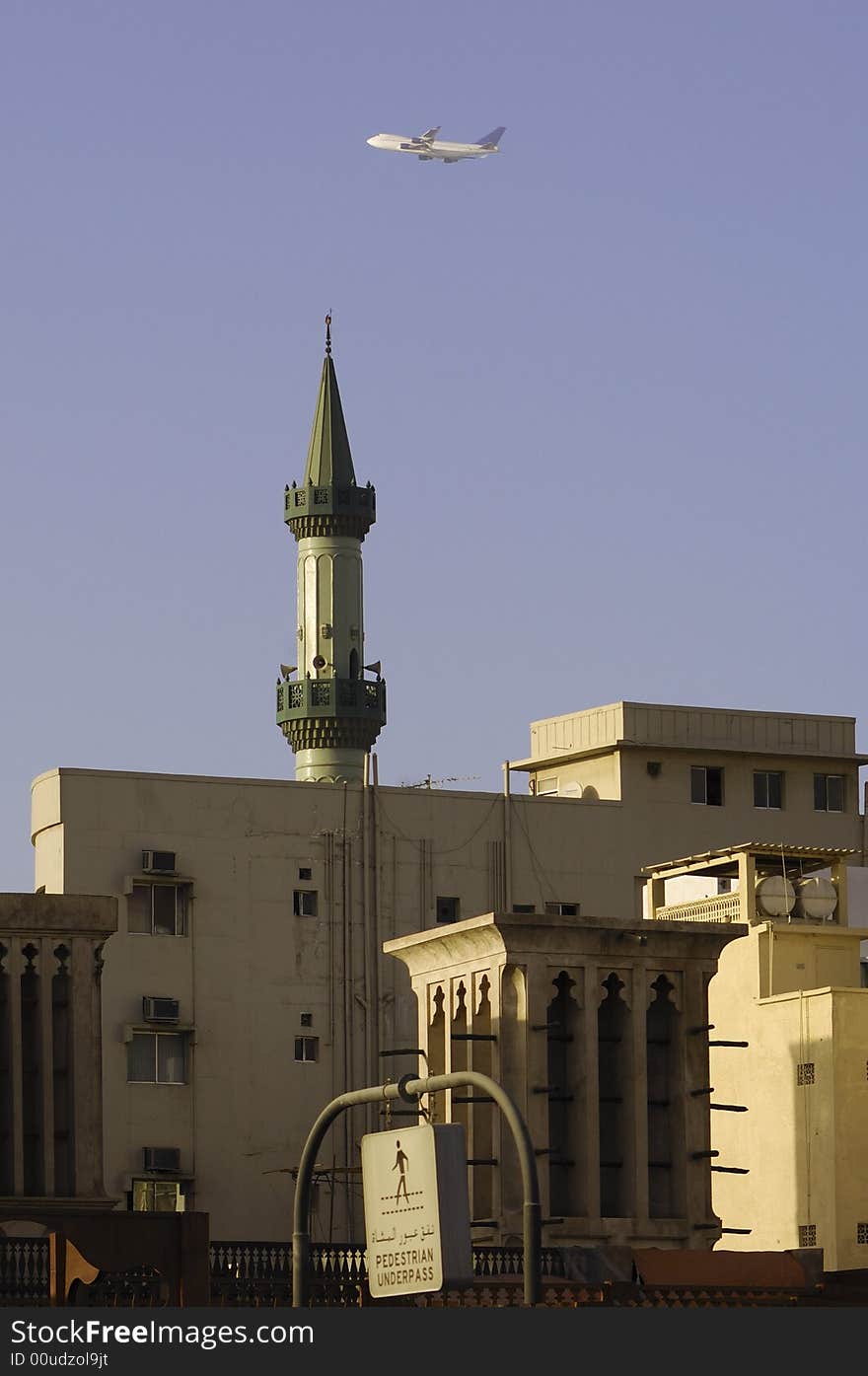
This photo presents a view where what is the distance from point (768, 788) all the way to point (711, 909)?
2251 centimetres

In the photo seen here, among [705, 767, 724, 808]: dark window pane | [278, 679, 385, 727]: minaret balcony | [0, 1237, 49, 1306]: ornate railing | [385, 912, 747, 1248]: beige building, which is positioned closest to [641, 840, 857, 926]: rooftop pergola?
[385, 912, 747, 1248]: beige building

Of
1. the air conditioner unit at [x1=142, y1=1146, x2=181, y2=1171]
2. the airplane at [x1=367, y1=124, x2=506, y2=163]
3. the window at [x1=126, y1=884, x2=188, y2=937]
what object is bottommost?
the air conditioner unit at [x1=142, y1=1146, x2=181, y2=1171]

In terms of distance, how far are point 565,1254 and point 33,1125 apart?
37.0 ft

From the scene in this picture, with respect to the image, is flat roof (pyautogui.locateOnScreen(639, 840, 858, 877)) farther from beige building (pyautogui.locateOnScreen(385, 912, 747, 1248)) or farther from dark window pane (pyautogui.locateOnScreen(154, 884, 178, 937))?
dark window pane (pyautogui.locateOnScreen(154, 884, 178, 937))

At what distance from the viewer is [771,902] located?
6225 cm

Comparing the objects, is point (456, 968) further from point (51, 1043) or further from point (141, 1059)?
point (141, 1059)

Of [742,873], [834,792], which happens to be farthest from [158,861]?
[834,792]

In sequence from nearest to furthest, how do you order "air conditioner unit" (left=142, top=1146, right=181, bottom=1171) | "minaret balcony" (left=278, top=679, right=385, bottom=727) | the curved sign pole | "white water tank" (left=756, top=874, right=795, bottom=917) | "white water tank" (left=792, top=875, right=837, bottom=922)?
the curved sign pole → "white water tank" (left=756, top=874, right=795, bottom=917) → "white water tank" (left=792, top=875, right=837, bottom=922) → "air conditioner unit" (left=142, top=1146, right=181, bottom=1171) → "minaret balcony" (left=278, top=679, right=385, bottom=727)

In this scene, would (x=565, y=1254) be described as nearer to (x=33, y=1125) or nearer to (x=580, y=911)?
(x=33, y=1125)

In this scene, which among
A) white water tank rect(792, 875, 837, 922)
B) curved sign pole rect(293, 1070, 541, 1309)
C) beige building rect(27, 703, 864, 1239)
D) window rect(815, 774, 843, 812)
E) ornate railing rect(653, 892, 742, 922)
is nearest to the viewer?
curved sign pole rect(293, 1070, 541, 1309)

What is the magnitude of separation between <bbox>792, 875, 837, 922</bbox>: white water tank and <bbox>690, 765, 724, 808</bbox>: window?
820 inches

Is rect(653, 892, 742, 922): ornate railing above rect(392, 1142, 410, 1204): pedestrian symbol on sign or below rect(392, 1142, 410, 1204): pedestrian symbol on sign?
above

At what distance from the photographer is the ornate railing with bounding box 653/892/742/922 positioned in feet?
206

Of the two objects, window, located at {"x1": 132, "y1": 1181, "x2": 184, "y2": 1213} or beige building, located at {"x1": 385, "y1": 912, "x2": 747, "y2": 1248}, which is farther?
window, located at {"x1": 132, "y1": 1181, "x2": 184, "y2": 1213}
